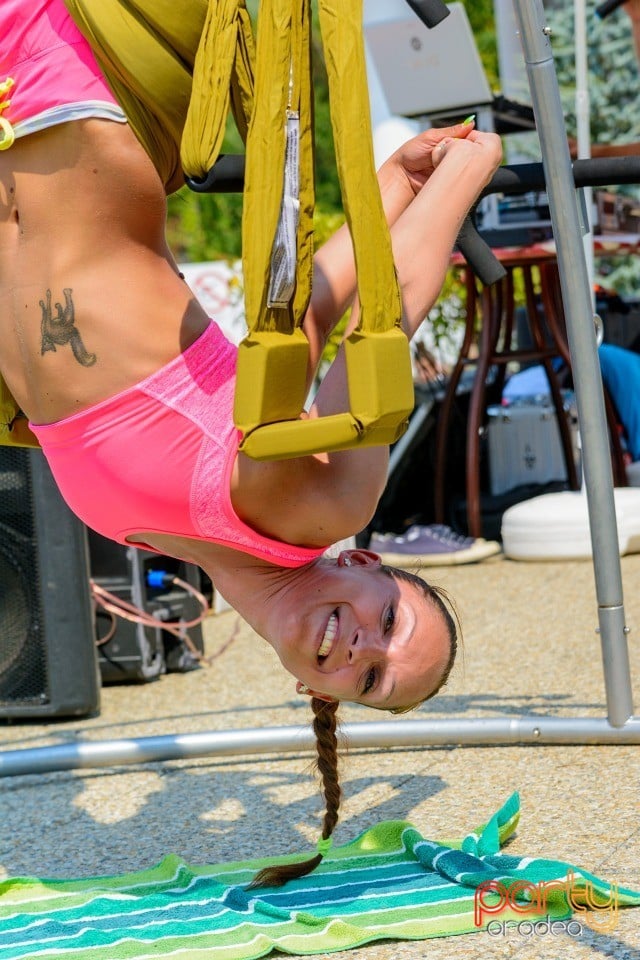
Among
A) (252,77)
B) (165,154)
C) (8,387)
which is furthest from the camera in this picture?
(8,387)

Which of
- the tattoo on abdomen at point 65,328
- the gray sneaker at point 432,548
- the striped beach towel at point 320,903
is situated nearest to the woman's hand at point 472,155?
the tattoo on abdomen at point 65,328

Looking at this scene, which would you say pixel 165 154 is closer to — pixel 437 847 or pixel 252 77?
pixel 252 77

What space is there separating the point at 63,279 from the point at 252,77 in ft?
1.45

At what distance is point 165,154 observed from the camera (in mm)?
2002

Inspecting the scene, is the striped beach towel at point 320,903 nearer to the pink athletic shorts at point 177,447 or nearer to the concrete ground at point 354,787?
the concrete ground at point 354,787

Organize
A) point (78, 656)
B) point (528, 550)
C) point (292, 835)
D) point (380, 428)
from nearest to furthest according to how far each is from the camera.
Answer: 1. point (380, 428)
2. point (292, 835)
3. point (78, 656)
4. point (528, 550)

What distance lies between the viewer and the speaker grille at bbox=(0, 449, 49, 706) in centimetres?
388

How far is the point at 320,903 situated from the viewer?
8.11ft

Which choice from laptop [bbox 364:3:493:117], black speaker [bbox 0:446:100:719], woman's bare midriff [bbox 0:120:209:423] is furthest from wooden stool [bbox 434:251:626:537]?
woman's bare midriff [bbox 0:120:209:423]

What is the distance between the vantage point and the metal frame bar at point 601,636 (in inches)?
102

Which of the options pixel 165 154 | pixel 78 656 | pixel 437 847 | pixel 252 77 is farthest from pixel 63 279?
pixel 78 656

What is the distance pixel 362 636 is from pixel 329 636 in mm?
56

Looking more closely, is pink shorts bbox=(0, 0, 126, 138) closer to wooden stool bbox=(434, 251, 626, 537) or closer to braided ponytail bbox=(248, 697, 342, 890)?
braided ponytail bbox=(248, 697, 342, 890)

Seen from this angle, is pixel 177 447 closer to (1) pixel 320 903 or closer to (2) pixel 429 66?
(1) pixel 320 903
